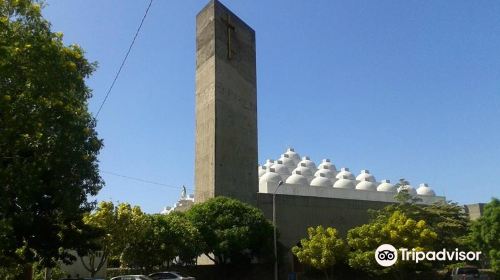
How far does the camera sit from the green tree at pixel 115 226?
26266 mm

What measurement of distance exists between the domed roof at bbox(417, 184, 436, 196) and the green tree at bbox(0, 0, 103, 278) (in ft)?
226

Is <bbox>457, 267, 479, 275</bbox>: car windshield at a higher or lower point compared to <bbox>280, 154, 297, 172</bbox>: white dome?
lower

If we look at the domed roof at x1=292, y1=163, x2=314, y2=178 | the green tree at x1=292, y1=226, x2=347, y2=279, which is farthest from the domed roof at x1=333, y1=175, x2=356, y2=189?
the green tree at x1=292, y1=226, x2=347, y2=279

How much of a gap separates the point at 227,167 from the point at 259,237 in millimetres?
8803

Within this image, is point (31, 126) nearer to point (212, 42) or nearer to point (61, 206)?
point (61, 206)

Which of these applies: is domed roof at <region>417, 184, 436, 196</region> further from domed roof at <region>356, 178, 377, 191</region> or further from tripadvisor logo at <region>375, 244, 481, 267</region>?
tripadvisor logo at <region>375, 244, 481, 267</region>

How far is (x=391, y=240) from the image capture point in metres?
31.9

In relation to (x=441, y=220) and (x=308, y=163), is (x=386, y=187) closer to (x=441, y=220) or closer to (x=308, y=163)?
(x=308, y=163)

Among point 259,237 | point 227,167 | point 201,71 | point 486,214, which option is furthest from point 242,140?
point 486,214

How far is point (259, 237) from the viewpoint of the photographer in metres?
35.4

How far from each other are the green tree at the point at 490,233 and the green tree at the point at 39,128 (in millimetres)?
26734

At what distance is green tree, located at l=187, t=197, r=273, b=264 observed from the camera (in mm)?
34000

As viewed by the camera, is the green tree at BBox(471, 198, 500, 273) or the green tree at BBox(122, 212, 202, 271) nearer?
the green tree at BBox(122, 212, 202, 271)

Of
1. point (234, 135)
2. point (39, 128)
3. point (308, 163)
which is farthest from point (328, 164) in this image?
point (39, 128)
